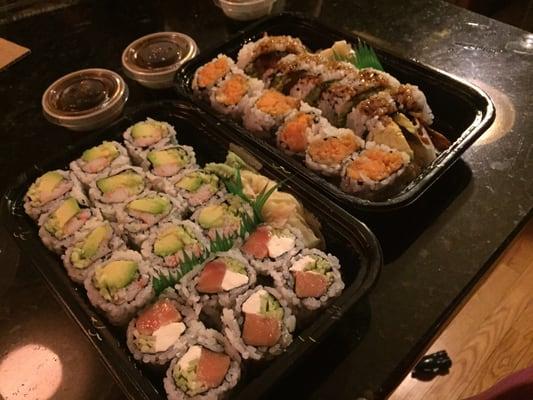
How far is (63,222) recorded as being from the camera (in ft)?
5.66

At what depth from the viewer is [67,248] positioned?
1.68m

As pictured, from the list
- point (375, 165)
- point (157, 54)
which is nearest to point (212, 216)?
point (375, 165)

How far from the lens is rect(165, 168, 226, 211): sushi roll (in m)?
1.81

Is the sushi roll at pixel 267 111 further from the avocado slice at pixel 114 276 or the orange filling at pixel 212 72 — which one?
the avocado slice at pixel 114 276

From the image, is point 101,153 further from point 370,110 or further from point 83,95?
point 370,110

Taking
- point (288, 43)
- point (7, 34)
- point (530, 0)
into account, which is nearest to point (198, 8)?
point (288, 43)

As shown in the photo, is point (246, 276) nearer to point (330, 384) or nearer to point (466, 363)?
point (330, 384)

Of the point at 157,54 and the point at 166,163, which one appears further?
the point at 157,54

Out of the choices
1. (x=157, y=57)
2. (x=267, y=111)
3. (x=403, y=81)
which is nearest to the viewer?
(x=267, y=111)

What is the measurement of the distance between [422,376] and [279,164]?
4.53ft

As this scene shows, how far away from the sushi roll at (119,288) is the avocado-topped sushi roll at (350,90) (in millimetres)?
993

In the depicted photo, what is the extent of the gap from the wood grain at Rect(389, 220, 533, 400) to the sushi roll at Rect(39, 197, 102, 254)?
164cm

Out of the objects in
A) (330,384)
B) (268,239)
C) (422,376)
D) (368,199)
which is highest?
(368,199)

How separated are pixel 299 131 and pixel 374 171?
13.8 inches
